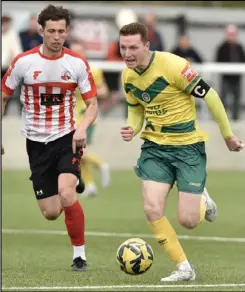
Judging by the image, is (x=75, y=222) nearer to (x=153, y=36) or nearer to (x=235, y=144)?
(x=235, y=144)

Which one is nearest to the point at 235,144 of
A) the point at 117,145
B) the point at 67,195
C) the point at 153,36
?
the point at 67,195

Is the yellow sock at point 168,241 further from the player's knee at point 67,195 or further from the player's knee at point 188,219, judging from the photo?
the player's knee at point 67,195

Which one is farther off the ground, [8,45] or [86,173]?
[8,45]

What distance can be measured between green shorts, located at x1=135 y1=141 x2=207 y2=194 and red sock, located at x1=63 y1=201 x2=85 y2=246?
2.69ft

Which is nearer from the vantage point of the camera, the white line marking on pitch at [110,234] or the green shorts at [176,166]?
the green shorts at [176,166]

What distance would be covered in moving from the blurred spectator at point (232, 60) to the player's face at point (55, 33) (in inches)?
446

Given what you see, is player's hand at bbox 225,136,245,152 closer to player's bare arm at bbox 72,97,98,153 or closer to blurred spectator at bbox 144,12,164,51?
player's bare arm at bbox 72,97,98,153

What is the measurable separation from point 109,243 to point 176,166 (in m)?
2.77

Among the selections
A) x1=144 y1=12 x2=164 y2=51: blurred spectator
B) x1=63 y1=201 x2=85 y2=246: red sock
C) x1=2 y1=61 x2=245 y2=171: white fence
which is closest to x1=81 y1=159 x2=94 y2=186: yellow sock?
x1=2 y1=61 x2=245 y2=171: white fence

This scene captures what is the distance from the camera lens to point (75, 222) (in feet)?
33.9

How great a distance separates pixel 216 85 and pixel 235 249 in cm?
1013

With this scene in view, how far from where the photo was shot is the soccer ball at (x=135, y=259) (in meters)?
9.09

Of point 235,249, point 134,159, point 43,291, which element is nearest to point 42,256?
point 235,249

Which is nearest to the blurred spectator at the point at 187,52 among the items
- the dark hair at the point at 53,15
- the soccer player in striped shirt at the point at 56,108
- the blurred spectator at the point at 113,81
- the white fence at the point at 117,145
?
the white fence at the point at 117,145
